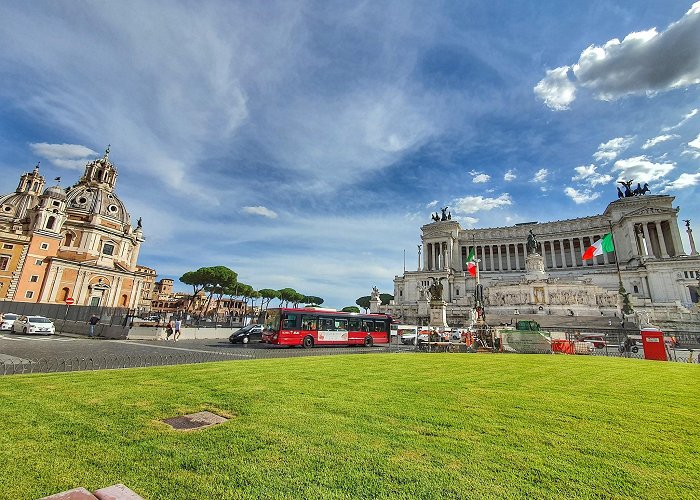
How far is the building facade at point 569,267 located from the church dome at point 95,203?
61.7 metres

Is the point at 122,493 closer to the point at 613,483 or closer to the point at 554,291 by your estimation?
the point at 613,483

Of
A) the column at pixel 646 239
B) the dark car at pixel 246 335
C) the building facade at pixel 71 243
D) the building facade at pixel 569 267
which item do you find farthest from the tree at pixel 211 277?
the column at pixel 646 239

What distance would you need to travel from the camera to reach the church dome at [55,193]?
5906 centimetres

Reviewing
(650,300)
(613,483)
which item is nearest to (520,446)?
(613,483)

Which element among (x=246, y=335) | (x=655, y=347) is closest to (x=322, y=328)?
(x=246, y=335)

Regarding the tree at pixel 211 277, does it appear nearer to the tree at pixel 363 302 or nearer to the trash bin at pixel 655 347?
the tree at pixel 363 302

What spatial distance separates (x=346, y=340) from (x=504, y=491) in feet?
83.9

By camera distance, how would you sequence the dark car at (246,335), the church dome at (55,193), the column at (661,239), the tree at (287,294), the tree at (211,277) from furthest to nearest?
the tree at (287,294)
the tree at (211,277)
the column at (661,239)
the church dome at (55,193)
the dark car at (246,335)

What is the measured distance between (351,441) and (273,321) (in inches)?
847

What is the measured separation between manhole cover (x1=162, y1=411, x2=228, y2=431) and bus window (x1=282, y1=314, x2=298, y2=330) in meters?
19.0

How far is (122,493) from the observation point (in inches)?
116

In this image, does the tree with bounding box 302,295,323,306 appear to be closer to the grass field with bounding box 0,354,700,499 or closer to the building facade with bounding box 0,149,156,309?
the building facade with bounding box 0,149,156,309

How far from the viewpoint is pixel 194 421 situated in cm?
545

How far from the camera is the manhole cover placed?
517cm
